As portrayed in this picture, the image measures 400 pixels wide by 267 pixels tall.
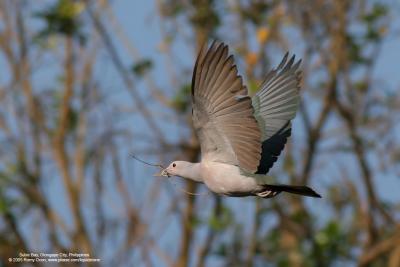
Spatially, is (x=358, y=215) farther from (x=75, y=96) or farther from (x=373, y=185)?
(x=75, y=96)

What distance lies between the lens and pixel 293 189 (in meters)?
6.02

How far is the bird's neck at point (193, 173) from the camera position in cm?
625

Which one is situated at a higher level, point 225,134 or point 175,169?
point 225,134

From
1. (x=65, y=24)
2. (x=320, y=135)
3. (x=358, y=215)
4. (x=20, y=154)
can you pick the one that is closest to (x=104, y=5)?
(x=65, y=24)

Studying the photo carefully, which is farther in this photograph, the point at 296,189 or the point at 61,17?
the point at 61,17

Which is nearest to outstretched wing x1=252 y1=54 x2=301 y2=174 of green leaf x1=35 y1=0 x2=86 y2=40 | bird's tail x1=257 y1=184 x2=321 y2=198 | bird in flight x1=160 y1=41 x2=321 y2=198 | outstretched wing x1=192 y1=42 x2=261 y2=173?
bird in flight x1=160 y1=41 x2=321 y2=198

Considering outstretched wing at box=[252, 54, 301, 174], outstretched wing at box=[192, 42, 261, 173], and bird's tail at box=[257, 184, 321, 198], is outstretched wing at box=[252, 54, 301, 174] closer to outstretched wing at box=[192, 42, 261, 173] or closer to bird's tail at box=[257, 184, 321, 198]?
bird's tail at box=[257, 184, 321, 198]

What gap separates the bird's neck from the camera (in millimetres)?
6253

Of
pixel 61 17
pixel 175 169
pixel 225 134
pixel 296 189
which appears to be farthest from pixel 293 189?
pixel 61 17

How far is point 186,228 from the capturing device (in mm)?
12562

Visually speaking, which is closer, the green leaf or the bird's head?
the bird's head

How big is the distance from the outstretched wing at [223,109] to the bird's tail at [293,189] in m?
0.17

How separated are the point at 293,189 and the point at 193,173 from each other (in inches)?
22.6

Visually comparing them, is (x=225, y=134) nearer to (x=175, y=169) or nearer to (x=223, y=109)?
(x=223, y=109)
